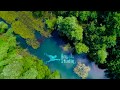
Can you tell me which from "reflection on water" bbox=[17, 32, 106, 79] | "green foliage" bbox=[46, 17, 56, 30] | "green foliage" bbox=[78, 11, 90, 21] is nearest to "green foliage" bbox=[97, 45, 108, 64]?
"reflection on water" bbox=[17, 32, 106, 79]

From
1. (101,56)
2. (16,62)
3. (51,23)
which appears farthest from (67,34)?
(16,62)

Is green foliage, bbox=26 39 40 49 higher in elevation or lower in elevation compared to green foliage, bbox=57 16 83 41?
lower

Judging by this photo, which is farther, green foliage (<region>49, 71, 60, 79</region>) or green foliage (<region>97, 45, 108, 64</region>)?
green foliage (<region>97, 45, 108, 64</region>)

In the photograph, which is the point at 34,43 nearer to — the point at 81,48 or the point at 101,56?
the point at 81,48

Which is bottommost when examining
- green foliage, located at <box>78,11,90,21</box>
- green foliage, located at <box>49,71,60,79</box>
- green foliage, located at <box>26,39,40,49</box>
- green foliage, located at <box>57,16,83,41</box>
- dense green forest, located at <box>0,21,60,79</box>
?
green foliage, located at <box>49,71,60,79</box>

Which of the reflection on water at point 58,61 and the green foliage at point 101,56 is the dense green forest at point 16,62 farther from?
the green foliage at point 101,56

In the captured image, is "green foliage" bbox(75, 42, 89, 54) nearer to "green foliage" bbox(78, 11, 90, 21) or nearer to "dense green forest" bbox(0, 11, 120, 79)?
"dense green forest" bbox(0, 11, 120, 79)
